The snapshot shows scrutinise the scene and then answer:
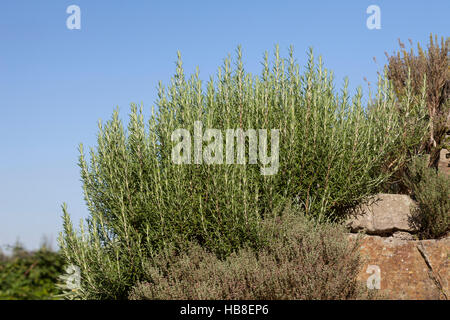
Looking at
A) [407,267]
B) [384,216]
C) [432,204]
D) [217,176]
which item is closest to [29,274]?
[217,176]

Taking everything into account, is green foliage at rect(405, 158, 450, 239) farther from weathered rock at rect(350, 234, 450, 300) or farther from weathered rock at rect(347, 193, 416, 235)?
weathered rock at rect(350, 234, 450, 300)

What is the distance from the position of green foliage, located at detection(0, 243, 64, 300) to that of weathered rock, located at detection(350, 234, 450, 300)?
544 centimetres

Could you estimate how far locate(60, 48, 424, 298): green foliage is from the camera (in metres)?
7.14

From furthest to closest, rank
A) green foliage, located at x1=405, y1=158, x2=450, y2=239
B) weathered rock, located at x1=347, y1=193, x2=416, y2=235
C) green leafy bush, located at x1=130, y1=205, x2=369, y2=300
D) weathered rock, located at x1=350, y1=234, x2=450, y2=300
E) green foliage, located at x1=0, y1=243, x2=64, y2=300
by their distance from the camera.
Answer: weathered rock, located at x1=347, y1=193, x2=416, y2=235, green foliage, located at x1=405, y1=158, x2=450, y2=239, weathered rock, located at x1=350, y1=234, x2=450, y2=300, green foliage, located at x1=0, y1=243, x2=64, y2=300, green leafy bush, located at x1=130, y1=205, x2=369, y2=300

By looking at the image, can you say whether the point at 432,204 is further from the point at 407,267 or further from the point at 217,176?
the point at 217,176

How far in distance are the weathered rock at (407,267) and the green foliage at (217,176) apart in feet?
3.60

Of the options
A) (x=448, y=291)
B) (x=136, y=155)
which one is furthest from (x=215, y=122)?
(x=448, y=291)

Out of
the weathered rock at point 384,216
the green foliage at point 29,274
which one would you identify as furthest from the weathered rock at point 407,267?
the green foliage at point 29,274

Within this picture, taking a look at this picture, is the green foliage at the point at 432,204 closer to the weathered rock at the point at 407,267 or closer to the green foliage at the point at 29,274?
the weathered rock at the point at 407,267

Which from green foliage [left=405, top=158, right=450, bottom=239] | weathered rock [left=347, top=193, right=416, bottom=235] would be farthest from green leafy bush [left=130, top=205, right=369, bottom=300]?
green foliage [left=405, top=158, right=450, bottom=239]

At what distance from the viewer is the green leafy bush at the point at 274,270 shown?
20.6ft
